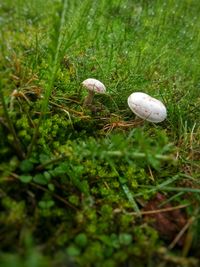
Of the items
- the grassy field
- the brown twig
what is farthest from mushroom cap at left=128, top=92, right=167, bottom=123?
the brown twig

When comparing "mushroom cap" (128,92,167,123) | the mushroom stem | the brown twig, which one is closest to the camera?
the brown twig

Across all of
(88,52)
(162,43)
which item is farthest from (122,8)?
(88,52)

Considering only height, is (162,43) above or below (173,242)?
above

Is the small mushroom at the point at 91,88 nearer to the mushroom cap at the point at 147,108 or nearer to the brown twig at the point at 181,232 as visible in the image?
the mushroom cap at the point at 147,108

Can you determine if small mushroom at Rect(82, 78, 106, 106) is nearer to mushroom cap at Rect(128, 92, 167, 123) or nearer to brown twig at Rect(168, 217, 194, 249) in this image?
mushroom cap at Rect(128, 92, 167, 123)

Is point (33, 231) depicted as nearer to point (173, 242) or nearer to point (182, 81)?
point (173, 242)

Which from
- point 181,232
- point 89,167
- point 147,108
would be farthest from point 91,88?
point 181,232

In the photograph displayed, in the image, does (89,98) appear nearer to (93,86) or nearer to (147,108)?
(93,86)
